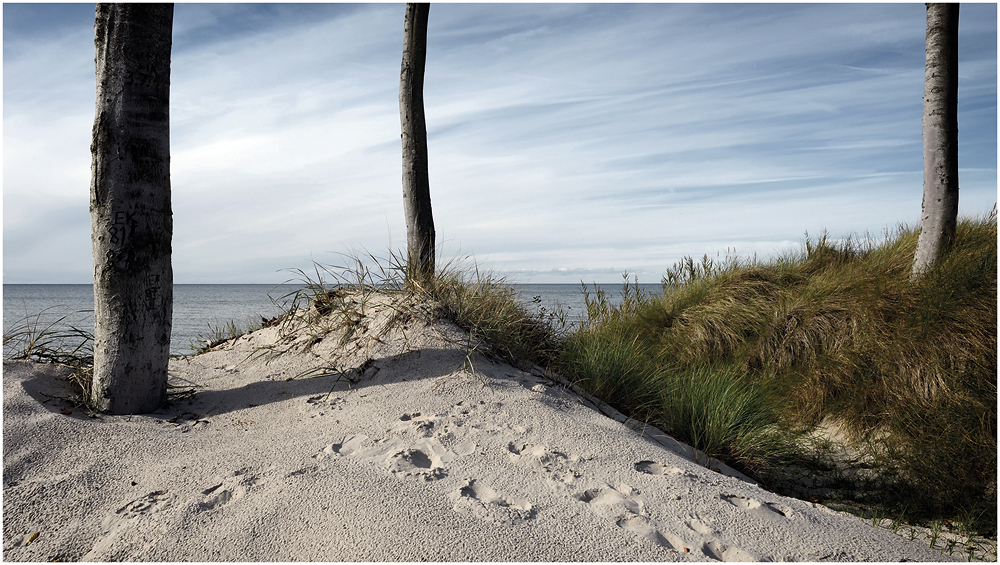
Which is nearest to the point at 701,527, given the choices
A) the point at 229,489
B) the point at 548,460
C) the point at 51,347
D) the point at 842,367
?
the point at 548,460

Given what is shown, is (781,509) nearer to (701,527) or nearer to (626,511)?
(701,527)

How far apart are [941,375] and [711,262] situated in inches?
154

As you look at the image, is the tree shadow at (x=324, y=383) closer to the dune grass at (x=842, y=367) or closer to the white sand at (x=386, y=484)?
the white sand at (x=386, y=484)

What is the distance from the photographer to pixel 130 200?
3.48 m

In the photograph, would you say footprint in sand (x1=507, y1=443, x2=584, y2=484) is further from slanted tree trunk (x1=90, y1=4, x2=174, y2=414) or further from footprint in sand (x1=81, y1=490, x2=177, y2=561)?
slanted tree trunk (x1=90, y1=4, x2=174, y2=414)

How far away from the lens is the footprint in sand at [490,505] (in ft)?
7.80

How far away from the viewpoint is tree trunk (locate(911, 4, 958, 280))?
584cm

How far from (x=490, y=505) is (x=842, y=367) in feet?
12.6

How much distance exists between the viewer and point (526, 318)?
4.97 m

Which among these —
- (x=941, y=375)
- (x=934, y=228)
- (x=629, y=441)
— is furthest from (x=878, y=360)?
(x=629, y=441)

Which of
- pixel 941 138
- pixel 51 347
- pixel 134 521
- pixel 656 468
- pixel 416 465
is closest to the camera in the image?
pixel 134 521

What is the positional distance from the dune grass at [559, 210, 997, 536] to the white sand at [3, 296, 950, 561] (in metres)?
0.63

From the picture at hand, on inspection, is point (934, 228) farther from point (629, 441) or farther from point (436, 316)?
point (436, 316)

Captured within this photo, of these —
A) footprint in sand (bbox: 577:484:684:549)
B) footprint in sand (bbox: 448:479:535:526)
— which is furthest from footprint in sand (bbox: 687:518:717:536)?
footprint in sand (bbox: 448:479:535:526)
